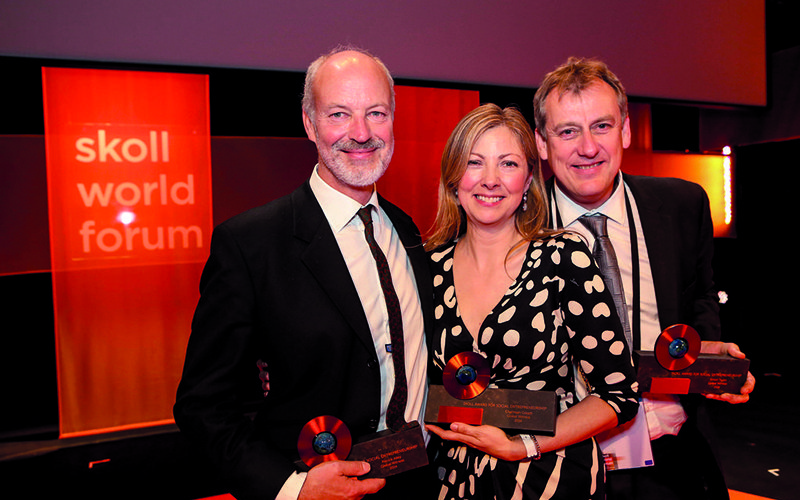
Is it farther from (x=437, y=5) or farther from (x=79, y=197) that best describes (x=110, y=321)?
(x=437, y=5)

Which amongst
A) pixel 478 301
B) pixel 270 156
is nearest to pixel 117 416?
pixel 270 156

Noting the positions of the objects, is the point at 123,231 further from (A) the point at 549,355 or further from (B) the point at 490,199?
(A) the point at 549,355

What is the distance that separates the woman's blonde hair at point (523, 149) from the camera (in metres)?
1.75

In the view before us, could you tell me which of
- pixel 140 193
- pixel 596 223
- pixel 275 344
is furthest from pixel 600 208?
pixel 140 193

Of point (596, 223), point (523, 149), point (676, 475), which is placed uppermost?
point (523, 149)

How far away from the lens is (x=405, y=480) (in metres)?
1.65

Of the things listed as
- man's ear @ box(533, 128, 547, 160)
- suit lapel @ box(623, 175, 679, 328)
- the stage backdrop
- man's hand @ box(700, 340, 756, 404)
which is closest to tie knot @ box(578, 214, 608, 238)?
suit lapel @ box(623, 175, 679, 328)

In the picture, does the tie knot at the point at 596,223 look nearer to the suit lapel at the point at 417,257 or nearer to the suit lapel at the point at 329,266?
the suit lapel at the point at 417,257

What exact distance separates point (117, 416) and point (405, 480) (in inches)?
123

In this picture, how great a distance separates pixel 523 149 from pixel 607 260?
49 centimetres

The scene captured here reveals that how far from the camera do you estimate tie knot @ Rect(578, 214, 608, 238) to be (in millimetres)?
1890

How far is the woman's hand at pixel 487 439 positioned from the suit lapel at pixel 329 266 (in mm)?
326

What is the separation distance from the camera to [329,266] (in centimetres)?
157

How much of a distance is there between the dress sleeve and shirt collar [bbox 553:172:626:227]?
0.37 m
